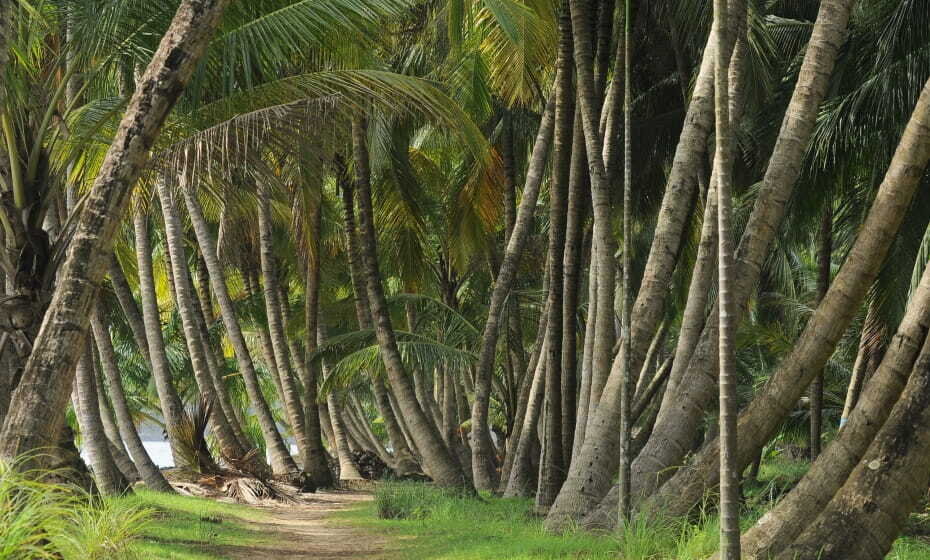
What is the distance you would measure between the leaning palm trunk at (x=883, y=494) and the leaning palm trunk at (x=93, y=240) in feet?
13.5

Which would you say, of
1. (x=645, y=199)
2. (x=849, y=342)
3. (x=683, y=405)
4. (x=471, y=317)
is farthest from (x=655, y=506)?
(x=471, y=317)

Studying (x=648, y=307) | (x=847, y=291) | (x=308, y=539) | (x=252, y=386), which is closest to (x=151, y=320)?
(x=252, y=386)

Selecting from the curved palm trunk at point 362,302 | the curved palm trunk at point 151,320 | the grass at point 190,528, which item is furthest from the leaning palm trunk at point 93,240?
the curved palm trunk at point 362,302

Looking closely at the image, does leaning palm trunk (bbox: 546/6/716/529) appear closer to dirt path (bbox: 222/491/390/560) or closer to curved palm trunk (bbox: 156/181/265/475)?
dirt path (bbox: 222/491/390/560)

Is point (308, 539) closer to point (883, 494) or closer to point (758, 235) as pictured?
point (758, 235)

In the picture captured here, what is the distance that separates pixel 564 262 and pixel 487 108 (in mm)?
3343

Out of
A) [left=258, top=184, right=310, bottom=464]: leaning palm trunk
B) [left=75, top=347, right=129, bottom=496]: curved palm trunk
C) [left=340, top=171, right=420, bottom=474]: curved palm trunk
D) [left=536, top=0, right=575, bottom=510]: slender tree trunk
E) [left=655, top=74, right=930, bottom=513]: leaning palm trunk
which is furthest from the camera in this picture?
[left=258, top=184, right=310, bottom=464]: leaning palm trunk

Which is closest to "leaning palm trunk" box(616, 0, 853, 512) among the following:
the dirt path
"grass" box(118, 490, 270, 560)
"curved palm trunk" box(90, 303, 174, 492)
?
the dirt path

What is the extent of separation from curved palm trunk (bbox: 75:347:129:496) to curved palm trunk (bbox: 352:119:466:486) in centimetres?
338

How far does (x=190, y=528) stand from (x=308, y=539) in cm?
123

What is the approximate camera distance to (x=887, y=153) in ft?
41.7

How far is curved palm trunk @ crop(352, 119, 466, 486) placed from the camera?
13.2m

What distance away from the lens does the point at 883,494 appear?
5.61 meters

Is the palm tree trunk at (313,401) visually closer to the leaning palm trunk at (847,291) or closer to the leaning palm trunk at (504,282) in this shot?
the leaning palm trunk at (504,282)
